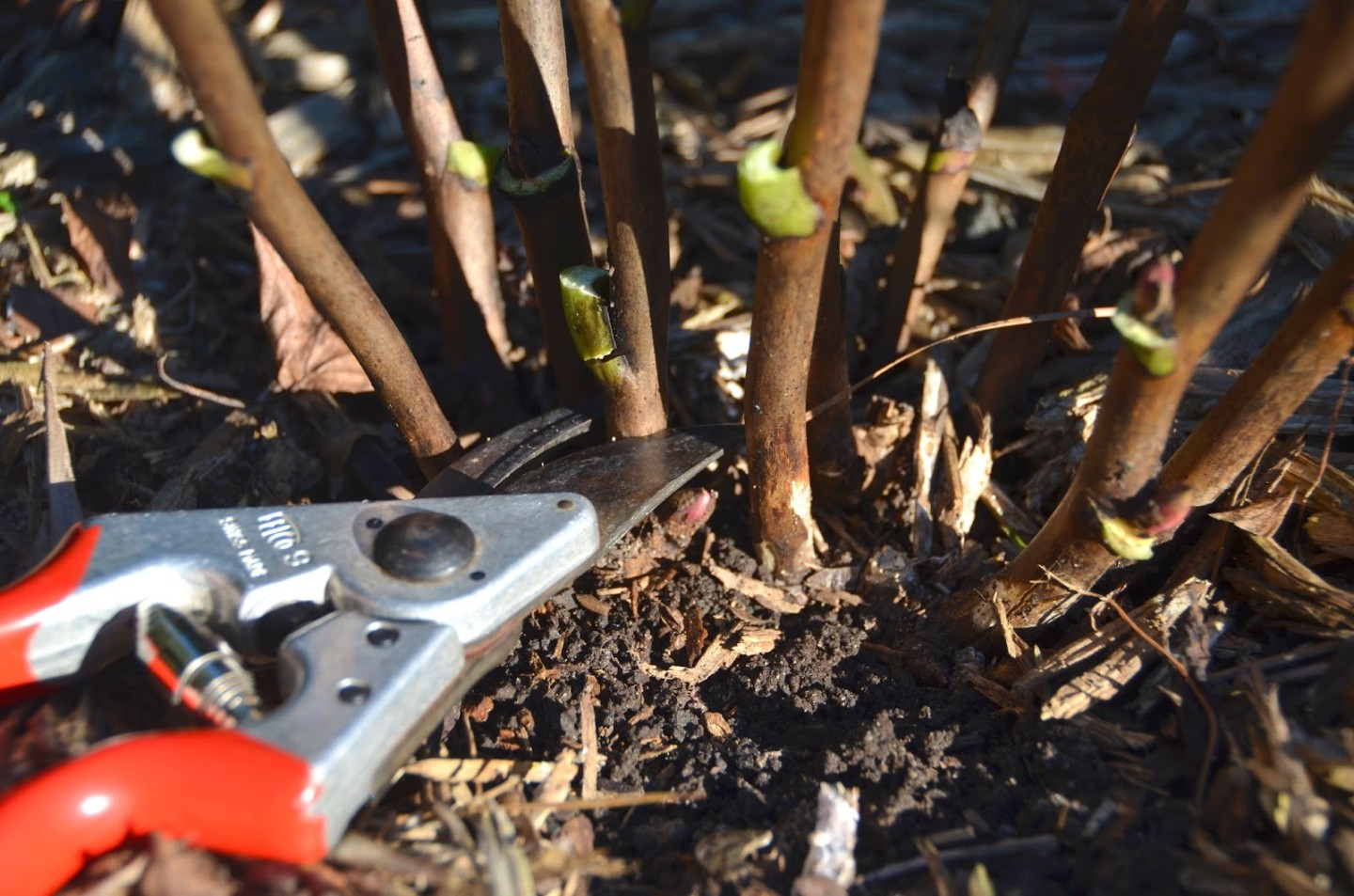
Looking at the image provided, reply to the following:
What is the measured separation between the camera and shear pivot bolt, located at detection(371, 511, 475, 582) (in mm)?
1601

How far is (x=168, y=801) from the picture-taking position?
1.34 m

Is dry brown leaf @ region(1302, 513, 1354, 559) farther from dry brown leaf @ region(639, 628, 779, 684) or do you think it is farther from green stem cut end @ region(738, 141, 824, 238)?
green stem cut end @ region(738, 141, 824, 238)

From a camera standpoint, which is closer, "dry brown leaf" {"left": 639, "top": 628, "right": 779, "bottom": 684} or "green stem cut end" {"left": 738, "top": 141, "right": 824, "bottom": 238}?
"green stem cut end" {"left": 738, "top": 141, "right": 824, "bottom": 238}

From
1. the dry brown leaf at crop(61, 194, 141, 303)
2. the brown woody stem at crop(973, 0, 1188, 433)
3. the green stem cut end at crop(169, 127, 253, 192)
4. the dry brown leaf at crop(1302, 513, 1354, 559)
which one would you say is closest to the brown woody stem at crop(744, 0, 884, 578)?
the brown woody stem at crop(973, 0, 1188, 433)

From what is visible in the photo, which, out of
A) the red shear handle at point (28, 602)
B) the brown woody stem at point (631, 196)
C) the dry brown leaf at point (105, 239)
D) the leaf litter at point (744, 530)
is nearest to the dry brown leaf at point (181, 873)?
the leaf litter at point (744, 530)

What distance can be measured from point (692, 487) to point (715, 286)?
74cm

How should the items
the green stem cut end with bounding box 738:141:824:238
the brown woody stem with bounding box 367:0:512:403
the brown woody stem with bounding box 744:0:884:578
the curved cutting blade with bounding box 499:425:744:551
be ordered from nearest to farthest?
the brown woody stem with bounding box 744:0:884:578 → the green stem cut end with bounding box 738:141:824:238 → the curved cutting blade with bounding box 499:425:744:551 → the brown woody stem with bounding box 367:0:512:403

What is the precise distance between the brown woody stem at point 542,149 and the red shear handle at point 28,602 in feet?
2.89

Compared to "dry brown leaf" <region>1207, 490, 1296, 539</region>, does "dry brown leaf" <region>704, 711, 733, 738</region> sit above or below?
below

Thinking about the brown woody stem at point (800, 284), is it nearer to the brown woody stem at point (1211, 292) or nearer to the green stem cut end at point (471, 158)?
the brown woody stem at point (1211, 292)

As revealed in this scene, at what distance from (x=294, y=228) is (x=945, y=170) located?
1288 millimetres

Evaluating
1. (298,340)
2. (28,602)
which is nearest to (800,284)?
(28,602)

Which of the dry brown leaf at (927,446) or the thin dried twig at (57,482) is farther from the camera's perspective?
the dry brown leaf at (927,446)

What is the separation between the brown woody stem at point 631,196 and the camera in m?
1.53
